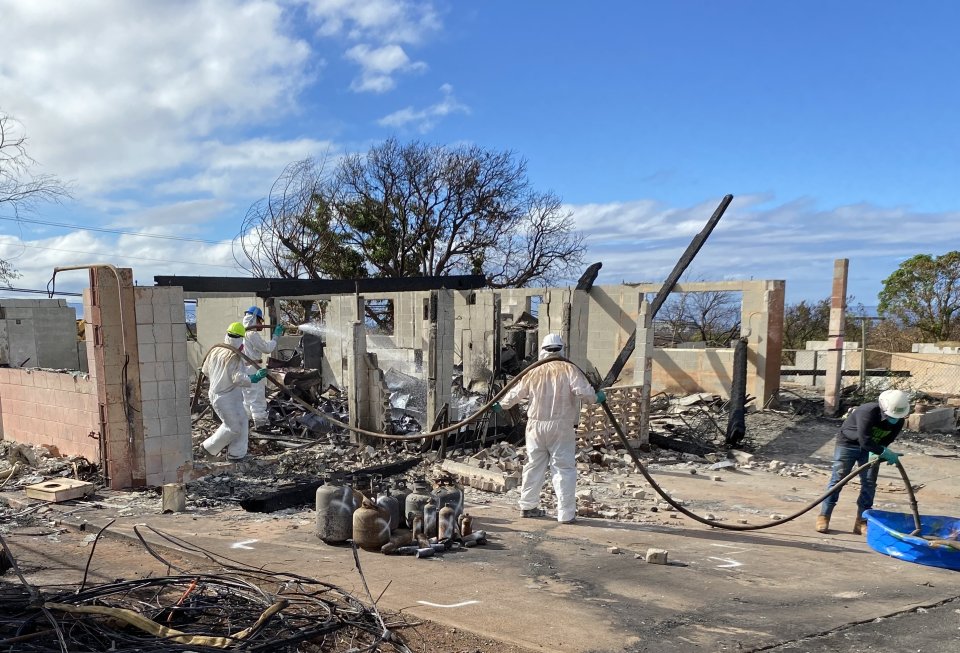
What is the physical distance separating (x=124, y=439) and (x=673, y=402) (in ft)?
35.3

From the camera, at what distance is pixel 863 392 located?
47.2 feet

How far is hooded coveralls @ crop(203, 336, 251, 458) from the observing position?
8422mm

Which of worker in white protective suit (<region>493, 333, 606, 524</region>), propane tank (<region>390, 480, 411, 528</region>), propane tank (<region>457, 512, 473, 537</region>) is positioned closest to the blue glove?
worker in white protective suit (<region>493, 333, 606, 524</region>)

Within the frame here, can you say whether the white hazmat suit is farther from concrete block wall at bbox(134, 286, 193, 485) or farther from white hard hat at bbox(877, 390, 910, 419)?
white hard hat at bbox(877, 390, 910, 419)

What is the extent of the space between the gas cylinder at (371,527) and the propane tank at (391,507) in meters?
0.07

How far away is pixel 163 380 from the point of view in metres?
7.42

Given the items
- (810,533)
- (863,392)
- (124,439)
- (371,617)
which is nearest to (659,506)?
(810,533)

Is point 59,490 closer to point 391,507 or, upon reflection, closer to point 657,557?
point 391,507

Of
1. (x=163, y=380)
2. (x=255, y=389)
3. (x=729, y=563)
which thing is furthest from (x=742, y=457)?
(x=163, y=380)

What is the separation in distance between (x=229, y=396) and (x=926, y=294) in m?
22.9

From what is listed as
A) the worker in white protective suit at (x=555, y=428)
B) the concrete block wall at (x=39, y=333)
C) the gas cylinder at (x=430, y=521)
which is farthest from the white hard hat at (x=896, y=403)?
the concrete block wall at (x=39, y=333)

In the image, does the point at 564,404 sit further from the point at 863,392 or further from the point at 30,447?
the point at 863,392

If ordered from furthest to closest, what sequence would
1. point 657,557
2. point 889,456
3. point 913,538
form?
1. point 889,456
2. point 913,538
3. point 657,557

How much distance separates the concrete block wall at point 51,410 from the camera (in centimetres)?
770
